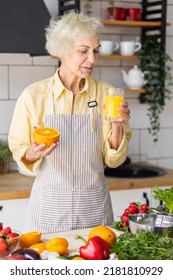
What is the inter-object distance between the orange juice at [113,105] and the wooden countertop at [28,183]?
0.89 meters

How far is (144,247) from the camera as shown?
160cm

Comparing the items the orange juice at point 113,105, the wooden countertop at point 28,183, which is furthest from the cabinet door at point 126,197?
the orange juice at point 113,105

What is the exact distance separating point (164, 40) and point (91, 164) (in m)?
1.43

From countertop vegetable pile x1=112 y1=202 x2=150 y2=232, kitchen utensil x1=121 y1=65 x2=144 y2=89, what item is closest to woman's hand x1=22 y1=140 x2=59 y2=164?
countertop vegetable pile x1=112 y1=202 x2=150 y2=232

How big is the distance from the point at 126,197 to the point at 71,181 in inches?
30.9

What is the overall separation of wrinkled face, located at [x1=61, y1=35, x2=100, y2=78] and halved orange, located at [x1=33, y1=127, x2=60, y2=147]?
35 centimetres

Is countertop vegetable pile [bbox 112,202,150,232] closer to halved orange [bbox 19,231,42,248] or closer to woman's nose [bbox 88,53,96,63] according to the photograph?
halved orange [bbox 19,231,42,248]

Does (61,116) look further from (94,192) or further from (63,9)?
(63,9)

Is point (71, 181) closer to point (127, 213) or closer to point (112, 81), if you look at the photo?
point (127, 213)

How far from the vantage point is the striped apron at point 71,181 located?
242 cm

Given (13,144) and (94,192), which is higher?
(13,144)

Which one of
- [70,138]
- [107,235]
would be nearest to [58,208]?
[70,138]
